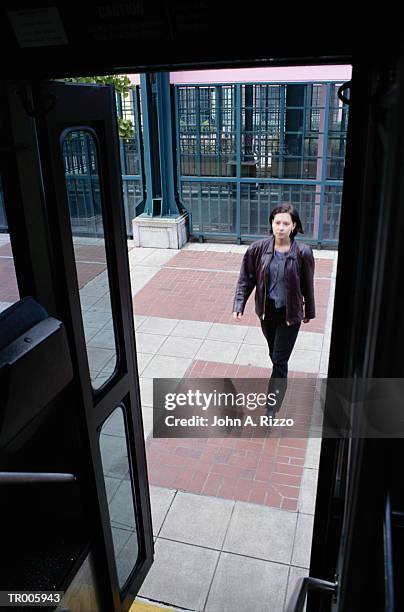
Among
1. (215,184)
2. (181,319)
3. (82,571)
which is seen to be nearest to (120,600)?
(82,571)

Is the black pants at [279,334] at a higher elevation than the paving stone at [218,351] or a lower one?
higher

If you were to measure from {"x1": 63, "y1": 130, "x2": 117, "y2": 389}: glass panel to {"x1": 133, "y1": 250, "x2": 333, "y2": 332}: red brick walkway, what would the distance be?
14.3 ft

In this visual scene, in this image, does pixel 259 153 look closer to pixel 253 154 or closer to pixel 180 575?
pixel 253 154

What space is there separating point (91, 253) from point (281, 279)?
6.67 ft

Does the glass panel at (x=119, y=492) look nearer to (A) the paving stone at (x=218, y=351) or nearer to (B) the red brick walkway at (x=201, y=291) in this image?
(A) the paving stone at (x=218, y=351)

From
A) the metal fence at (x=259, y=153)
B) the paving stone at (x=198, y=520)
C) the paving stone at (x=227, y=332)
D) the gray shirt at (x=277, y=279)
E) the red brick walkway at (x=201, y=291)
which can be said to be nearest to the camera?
the paving stone at (x=198, y=520)

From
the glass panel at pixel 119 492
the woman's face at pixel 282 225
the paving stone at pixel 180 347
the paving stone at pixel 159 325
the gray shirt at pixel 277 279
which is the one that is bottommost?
the paving stone at pixel 180 347

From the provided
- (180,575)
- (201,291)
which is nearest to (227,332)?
(201,291)

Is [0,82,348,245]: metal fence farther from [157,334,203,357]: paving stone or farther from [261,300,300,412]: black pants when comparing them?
[261,300,300,412]: black pants

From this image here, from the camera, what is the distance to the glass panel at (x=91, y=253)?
2.30 metres

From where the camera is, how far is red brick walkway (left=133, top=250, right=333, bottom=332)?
7.11 m

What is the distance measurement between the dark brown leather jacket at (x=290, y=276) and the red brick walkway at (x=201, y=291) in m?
2.49

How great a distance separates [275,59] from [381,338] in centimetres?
119

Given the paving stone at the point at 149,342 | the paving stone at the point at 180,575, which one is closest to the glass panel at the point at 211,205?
the paving stone at the point at 149,342
